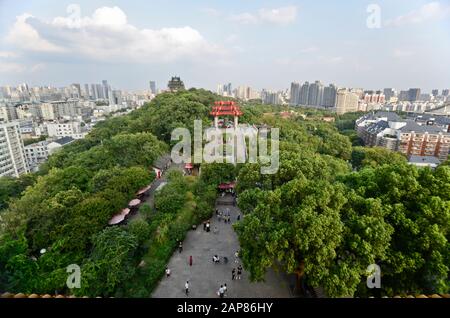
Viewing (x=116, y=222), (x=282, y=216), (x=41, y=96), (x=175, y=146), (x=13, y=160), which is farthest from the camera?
(x=41, y=96)

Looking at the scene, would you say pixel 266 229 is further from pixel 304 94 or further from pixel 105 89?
pixel 105 89

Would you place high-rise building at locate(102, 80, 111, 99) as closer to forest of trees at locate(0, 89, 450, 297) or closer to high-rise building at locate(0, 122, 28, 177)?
high-rise building at locate(0, 122, 28, 177)

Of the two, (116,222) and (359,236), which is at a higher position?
(359,236)

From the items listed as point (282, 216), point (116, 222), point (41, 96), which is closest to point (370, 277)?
point (282, 216)

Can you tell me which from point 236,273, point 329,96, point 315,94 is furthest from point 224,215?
point 315,94

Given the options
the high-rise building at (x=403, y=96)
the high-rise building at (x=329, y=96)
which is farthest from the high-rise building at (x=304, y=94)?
the high-rise building at (x=403, y=96)
